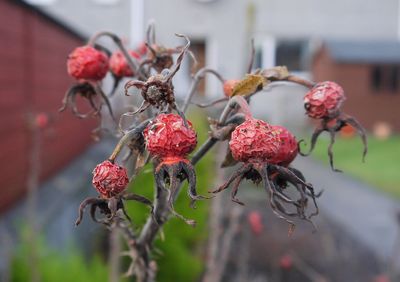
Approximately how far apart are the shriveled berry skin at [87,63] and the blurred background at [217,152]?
155mm

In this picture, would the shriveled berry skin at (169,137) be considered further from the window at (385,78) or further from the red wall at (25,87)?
the window at (385,78)

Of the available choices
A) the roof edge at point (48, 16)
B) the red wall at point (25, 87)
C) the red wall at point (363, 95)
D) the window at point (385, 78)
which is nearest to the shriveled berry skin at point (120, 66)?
the red wall at point (25, 87)

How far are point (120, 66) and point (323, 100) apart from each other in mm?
434

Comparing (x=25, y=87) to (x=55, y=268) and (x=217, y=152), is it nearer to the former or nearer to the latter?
(x=217, y=152)

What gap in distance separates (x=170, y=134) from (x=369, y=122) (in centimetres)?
1714

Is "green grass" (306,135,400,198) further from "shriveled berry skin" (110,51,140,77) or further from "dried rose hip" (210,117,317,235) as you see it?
"dried rose hip" (210,117,317,235)

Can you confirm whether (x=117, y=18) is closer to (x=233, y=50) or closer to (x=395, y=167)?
(x=233, y=50)

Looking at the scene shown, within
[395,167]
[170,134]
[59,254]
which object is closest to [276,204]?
[170,134]

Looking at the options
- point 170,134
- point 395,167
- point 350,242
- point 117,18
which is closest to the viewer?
point 170,134

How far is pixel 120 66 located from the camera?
3.85ft

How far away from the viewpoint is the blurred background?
332 cm

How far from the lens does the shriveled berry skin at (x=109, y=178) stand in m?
0.76

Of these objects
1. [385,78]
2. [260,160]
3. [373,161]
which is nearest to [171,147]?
[260,160]

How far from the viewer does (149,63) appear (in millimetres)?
1051
